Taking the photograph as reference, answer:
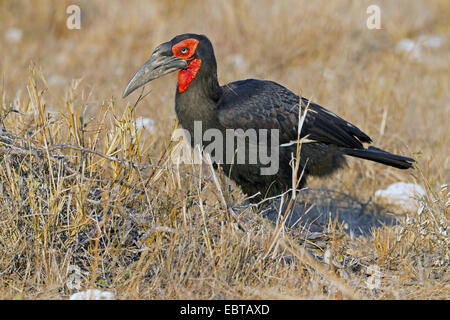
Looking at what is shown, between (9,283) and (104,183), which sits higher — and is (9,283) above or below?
below

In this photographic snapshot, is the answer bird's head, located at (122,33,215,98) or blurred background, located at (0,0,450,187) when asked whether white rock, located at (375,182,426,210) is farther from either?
bird's head, located at (122,33,215,98)

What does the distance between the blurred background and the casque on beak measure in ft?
3.78

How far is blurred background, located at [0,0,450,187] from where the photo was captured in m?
4.90

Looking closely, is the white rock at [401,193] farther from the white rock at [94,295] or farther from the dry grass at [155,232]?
the white rock at [94,295]

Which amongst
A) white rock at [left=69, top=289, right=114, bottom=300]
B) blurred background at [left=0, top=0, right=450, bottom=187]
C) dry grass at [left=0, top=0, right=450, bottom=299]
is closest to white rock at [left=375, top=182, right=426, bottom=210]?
dry grass at [left=0, top=0, right=450, bottom=299]

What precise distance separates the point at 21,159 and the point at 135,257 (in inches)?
29.7

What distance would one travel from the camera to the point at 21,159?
9.66 feet

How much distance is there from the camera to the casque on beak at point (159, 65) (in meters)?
3.27

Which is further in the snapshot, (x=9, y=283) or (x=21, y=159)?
(x=21, y=159)

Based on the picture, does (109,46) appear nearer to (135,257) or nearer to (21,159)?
(21,159)

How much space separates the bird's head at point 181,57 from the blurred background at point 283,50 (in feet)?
3.75

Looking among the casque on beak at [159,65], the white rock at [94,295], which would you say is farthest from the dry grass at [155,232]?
the casque on beak at [159,65]

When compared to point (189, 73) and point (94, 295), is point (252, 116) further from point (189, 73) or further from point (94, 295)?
point (94, 295)
